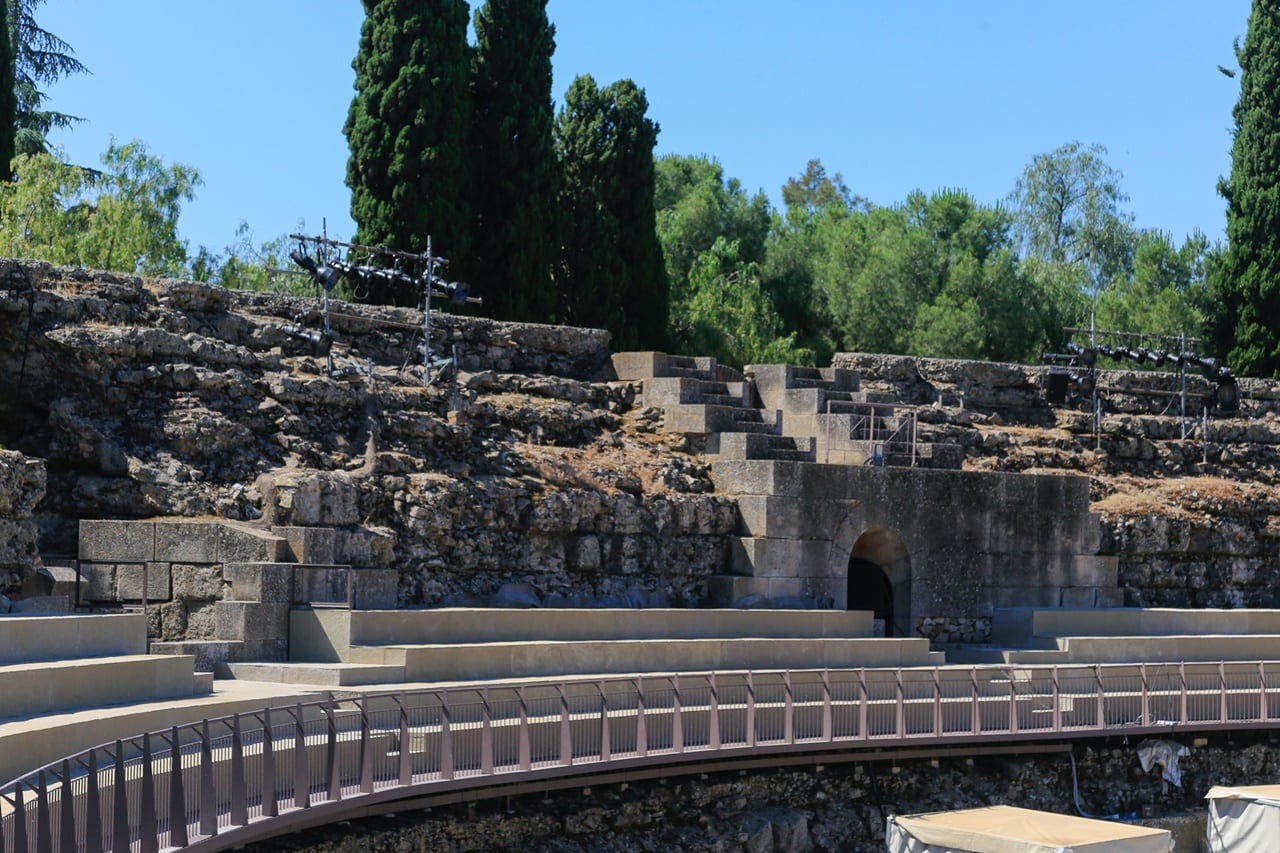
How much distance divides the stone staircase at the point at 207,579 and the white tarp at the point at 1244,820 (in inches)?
426

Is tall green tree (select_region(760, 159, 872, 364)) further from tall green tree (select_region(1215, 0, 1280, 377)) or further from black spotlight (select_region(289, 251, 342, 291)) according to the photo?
black spotlight (select_region(289, 251, 342, 291))

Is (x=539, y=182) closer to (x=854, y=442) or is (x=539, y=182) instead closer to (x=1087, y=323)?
(x=854, y=442)

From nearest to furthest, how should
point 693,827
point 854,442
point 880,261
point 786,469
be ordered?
point 693,827 < point 786,469 < point 854,442 < point 880,261

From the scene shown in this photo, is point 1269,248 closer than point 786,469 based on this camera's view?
No

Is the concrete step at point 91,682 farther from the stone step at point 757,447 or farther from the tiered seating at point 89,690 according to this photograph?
the stone step at point 757,447

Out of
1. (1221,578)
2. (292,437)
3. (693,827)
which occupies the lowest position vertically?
(693,827)

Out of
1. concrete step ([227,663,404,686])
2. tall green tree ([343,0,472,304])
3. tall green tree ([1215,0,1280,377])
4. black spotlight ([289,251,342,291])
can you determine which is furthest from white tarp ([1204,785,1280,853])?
tall green tree ([1215,0,1280,377])

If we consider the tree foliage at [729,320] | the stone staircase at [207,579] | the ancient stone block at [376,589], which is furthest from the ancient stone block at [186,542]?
the tree foliage at [729,320]

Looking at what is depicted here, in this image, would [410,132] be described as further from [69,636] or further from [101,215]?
[69,636]

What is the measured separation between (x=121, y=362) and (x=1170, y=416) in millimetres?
21351

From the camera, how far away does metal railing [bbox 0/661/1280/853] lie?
14.5 metres

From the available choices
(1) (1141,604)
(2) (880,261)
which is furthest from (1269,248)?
(1) (1141,604)

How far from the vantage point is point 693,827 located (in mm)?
22375

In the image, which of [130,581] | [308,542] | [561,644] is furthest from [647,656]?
[130,581]
